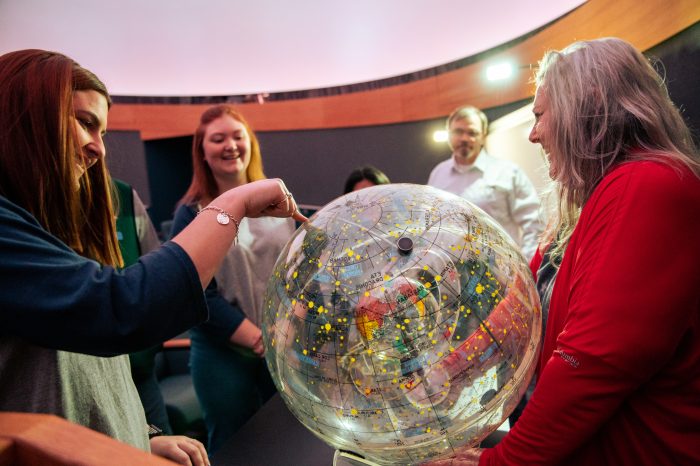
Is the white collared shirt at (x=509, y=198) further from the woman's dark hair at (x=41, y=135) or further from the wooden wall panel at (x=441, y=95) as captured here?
the woman's dark hair at (x=41, y=135)

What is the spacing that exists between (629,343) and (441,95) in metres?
3.77

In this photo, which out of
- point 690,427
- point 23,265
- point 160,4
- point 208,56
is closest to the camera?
point 23,265

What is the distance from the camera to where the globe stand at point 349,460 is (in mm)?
719

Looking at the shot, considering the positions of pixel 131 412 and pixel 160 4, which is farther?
pixel 160 4

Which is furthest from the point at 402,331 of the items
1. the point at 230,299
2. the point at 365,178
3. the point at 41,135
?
the point at 365,178

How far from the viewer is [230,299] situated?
5.05 ft

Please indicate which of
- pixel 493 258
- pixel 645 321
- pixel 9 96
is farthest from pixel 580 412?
pixel 9 96

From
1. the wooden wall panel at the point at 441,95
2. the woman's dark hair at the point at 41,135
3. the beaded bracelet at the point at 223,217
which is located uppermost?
the wooden wall panel at the point at 441,95

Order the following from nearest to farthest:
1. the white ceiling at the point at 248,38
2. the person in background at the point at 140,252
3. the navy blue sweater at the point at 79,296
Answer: the navy blue sweater at the point at 79,296
the person in background at the point at 140,252
the white ceiling at the point at 248,38

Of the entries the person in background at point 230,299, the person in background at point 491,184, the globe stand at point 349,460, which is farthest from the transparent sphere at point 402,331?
the person in background at point 491,184

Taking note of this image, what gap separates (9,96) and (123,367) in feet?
1.57

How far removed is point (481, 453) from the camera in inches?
30.9

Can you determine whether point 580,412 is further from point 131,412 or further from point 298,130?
point 298,130

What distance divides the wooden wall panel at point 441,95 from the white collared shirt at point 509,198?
0.53 m
